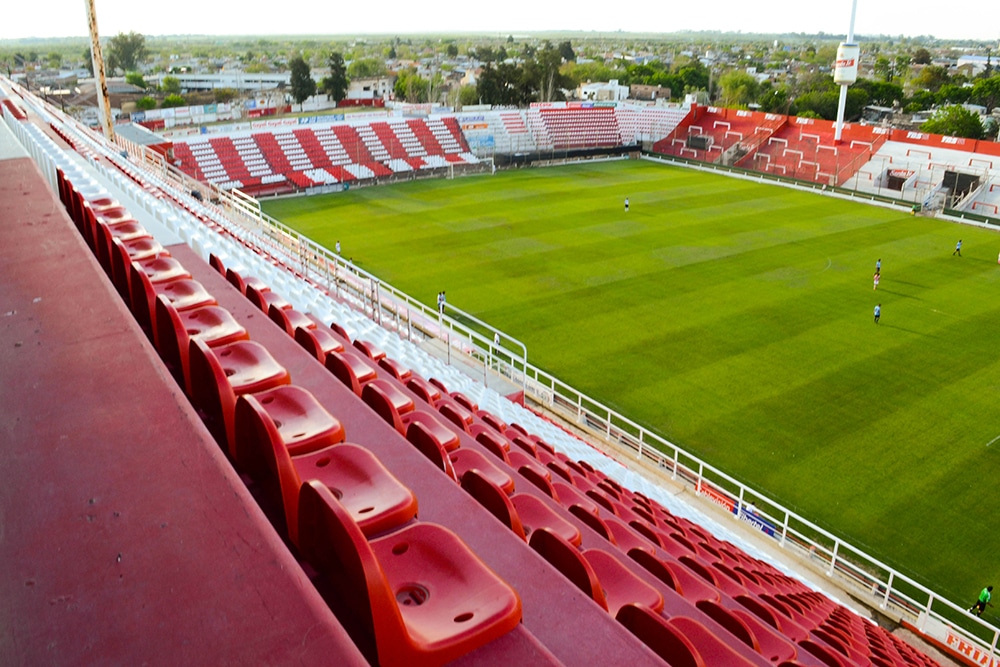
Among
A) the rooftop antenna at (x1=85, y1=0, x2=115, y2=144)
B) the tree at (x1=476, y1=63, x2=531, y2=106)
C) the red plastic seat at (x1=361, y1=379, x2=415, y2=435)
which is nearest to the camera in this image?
the red plastic seat at (x1=361, y1=379, x2=415, y2=435)

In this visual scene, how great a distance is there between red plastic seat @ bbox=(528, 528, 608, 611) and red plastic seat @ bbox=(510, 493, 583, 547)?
1019 mm

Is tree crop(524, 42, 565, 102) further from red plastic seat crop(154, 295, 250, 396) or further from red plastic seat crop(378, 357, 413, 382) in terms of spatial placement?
red plastic seat crop(154, 295, 250, 396)

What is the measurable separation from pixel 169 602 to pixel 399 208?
36.4m

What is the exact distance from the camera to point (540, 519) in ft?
13.1

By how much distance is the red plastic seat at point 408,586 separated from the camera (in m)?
1.56

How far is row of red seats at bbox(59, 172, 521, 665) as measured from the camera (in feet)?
5.27

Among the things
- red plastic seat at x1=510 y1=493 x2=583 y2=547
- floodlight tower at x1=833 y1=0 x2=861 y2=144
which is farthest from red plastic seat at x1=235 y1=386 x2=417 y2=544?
floodlight tower at x1=833 y1=0 x2=861 y2=144

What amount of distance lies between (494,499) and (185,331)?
1360 mm

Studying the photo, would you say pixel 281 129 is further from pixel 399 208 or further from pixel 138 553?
pixel 138 553

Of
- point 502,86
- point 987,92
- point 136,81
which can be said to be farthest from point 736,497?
point 136,81

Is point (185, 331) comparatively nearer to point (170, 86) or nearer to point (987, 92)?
point (987, 92)

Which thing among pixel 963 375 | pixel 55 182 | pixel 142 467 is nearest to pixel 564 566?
pixel 142 467

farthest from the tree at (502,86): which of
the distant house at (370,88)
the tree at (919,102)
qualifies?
the distant house at (370,88)

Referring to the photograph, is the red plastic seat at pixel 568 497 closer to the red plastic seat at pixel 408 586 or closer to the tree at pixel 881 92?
the red plastic seat at pixel 408 586
